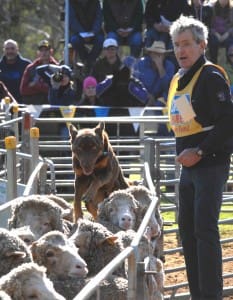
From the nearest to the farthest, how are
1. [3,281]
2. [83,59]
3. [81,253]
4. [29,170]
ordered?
1. [3,281]
2. [81,253]
3. [29,170]
4. [83,59]

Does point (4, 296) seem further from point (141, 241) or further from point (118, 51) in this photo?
point (118, 51)

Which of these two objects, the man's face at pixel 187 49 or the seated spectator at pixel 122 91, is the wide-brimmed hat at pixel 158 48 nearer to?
the seated spectator at pixel 122 91

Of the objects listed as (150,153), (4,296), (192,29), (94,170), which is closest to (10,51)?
(150,153)

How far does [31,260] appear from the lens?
593 cm

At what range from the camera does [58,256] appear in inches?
243

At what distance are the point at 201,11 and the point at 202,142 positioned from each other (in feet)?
35.7

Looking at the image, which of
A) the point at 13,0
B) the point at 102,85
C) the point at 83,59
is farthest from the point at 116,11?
the point at 13,0

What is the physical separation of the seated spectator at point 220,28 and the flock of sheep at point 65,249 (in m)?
9.45

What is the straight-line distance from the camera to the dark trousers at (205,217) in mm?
6777

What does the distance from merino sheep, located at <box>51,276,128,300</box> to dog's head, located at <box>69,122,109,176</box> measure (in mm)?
3142

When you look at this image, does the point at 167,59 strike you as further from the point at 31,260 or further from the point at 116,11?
the point at 31,260

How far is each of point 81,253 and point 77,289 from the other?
2.62 feet

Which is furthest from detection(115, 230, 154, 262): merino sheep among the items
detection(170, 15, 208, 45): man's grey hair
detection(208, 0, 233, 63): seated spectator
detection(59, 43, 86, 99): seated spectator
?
detection(208, 0, 233, 63): seated spectator

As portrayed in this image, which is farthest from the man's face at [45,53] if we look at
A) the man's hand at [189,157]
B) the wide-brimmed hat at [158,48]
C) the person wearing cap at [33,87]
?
the man's hand at [189,157]
